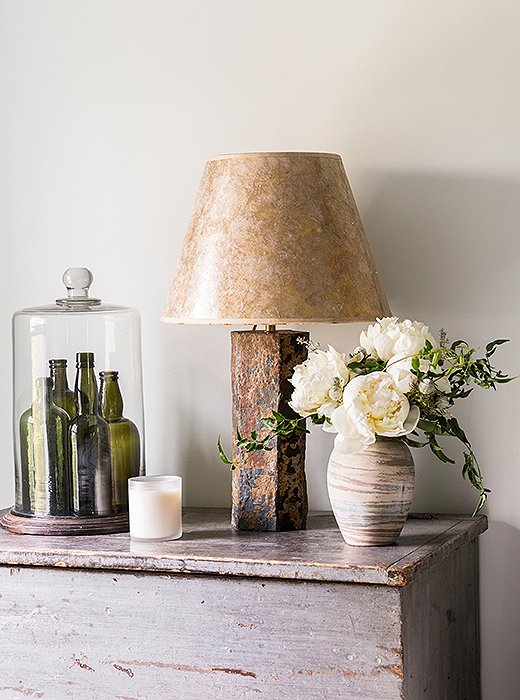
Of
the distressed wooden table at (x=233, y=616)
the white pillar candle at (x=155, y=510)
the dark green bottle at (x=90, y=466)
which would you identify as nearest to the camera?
the distressed wooden table at (x=233, y=616)

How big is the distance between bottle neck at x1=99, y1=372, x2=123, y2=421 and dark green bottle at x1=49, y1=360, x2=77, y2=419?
0.17 ft

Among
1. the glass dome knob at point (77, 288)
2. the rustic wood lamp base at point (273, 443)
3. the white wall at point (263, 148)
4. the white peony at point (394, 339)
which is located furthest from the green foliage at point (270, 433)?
the glass dome knob at point (77, 288)

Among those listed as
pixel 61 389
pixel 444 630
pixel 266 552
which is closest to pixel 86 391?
pixel 61 389

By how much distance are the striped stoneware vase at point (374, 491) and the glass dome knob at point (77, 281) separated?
0.55m

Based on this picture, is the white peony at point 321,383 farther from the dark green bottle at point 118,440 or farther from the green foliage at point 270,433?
the dark green bottle at point 118,440

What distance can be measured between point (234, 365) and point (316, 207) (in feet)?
0.89

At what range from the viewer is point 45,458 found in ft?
5.39

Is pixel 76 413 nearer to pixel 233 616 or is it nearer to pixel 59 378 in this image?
pixel 59 378

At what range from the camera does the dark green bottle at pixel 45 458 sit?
5.35 feet

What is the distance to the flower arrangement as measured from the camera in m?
1.40

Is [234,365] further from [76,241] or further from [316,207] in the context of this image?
[76,241]

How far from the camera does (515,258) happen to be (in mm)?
1691

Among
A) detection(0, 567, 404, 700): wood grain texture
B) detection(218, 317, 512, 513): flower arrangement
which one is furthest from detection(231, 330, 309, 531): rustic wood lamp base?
detection(0, 567, 404, 700): wood grain texture

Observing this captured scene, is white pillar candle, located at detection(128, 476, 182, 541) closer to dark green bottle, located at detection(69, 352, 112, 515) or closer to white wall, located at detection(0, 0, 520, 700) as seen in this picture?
dark green bottle, located at detection(69, 352, 112, 515)
